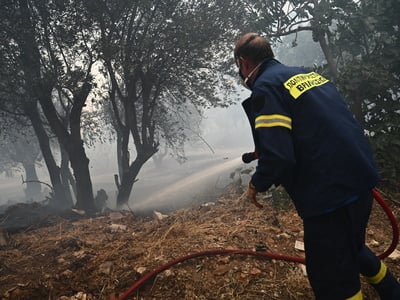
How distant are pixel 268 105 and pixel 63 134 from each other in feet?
32.7

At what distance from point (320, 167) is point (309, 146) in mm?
151

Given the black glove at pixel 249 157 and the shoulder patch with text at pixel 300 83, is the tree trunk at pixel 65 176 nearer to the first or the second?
the black glove at pixel 249 157

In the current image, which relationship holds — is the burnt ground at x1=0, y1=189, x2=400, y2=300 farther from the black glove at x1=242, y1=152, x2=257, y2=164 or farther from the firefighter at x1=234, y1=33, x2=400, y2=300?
the black glove at x1=242, y1=152, x2=257, y2=164

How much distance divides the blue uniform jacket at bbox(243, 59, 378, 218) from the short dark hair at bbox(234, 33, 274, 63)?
0.34 metres

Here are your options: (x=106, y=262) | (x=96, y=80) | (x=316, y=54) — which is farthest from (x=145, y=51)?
(x=316, y=54)

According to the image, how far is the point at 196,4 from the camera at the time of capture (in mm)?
10633

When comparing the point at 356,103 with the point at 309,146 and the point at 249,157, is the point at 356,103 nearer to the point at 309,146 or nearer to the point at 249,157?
the point at 249,157

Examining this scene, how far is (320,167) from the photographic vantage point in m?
2.05

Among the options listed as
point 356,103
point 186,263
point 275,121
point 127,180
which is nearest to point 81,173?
point 127,180

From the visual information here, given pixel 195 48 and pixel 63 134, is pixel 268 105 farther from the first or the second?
pixel 63 134

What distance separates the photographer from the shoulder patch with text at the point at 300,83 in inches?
83.6

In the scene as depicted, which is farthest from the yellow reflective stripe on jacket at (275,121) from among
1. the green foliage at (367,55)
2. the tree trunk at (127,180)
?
the tree trunk at (127,180)

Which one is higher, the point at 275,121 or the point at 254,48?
the point at 254,48

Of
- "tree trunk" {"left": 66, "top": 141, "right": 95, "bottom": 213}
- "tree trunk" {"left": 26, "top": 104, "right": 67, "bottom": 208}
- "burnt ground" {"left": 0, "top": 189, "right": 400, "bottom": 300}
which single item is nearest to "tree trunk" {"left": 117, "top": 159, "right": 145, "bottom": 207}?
"tree trunk" {"left": 66, "top": 141, "right": 95, "bottom": 213}
